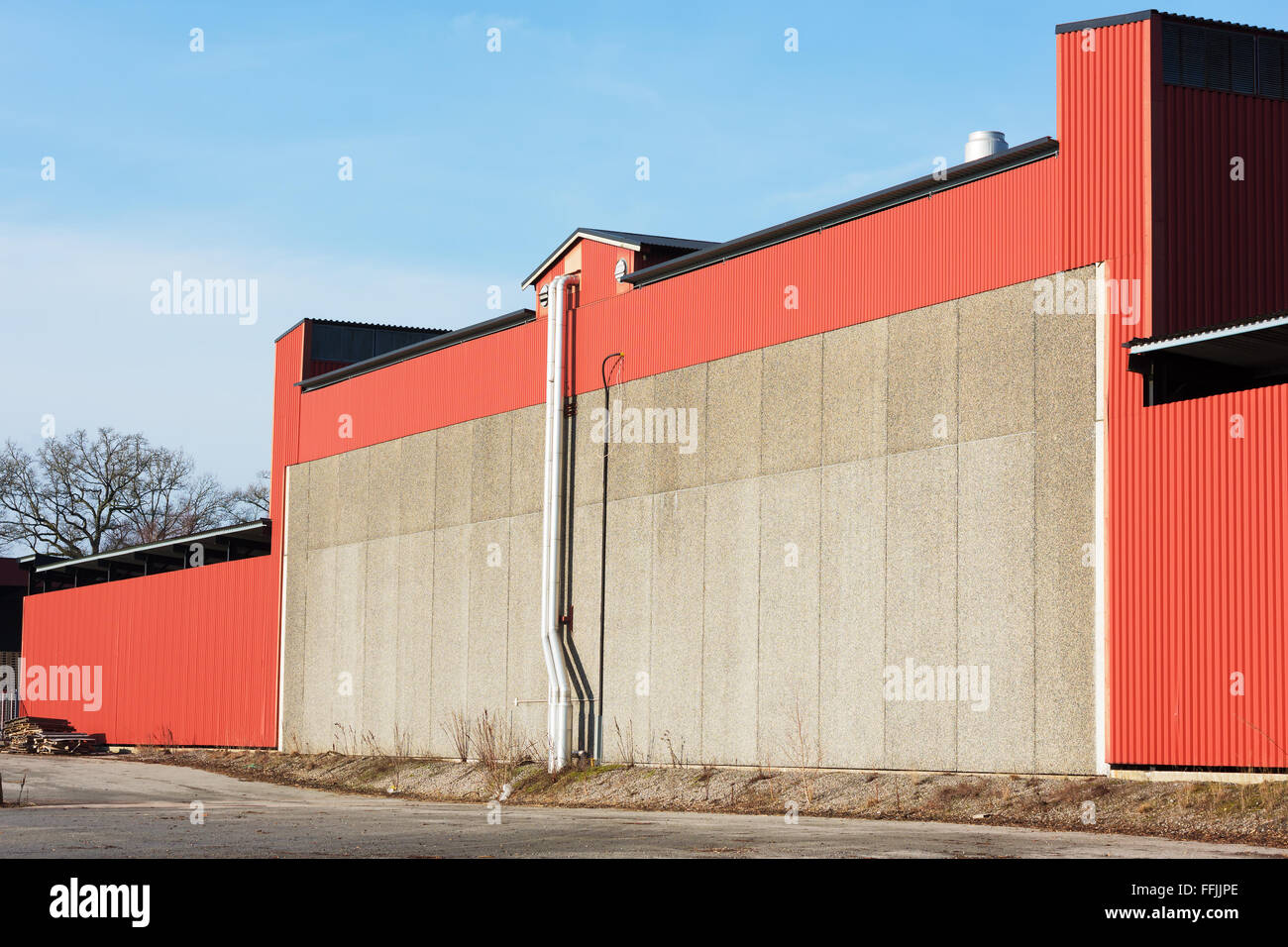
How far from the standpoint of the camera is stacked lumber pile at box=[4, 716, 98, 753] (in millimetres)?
41406

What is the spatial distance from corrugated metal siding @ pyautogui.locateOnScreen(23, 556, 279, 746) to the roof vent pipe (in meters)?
20.6

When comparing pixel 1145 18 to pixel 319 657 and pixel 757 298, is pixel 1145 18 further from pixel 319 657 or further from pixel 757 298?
pixel 319 657

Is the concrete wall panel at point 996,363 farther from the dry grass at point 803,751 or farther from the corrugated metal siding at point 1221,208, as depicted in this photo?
the dry grass at point 803,751

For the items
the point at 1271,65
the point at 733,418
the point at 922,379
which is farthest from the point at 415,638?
the point at 1271,65

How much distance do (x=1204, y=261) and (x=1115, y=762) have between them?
250 inches

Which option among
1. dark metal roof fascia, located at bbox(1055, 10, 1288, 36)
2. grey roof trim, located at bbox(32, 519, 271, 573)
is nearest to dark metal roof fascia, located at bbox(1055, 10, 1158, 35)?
dark metal roof fascia, located at bbox(1055, 10, 1288, 36)

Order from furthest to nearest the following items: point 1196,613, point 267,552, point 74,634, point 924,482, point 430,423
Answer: point 74,634 → point 267,552 → point 430,423 → point 924,482 → point 1196,613

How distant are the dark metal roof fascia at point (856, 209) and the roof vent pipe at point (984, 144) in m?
2.73

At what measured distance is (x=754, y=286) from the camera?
24.5m

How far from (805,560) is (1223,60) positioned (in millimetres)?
8985

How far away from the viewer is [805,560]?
894 inches
